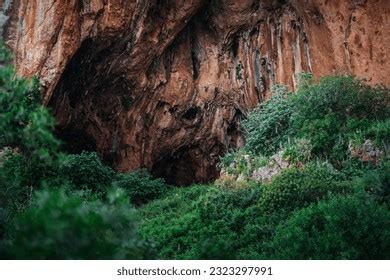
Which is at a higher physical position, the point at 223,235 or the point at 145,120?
the point at 145,120

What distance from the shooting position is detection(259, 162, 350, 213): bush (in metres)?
11.9

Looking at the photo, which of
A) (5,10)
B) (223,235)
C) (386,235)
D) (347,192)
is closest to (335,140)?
(347,192)

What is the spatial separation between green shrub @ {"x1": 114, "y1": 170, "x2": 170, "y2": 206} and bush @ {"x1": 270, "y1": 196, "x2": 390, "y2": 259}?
31.6ft

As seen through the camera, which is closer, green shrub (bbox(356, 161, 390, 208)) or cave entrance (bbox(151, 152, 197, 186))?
green shrub (bbox(356, 161, 390, 208))

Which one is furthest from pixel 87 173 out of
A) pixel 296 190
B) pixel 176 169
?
pixel 296 190

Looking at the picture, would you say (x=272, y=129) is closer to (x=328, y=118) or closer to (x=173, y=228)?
(x=328, y=118)

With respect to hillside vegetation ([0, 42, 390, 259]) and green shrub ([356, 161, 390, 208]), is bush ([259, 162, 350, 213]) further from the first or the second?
green shrub ([356, 161, 390, 208])

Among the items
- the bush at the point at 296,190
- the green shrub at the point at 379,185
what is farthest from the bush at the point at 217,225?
the green shrub at the point at 379,185

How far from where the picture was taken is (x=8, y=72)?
7645mm

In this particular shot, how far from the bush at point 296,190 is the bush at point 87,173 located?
6.79m

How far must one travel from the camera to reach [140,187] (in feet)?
62.7

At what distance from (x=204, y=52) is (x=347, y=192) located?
11.9 meters

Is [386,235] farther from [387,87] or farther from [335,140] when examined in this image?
[387,87]

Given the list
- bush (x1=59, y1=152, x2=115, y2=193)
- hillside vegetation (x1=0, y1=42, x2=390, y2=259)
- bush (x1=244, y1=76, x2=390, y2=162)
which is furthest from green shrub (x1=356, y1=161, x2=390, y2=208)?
bush (x1=59, y1=152, x2=115, y2=193)
